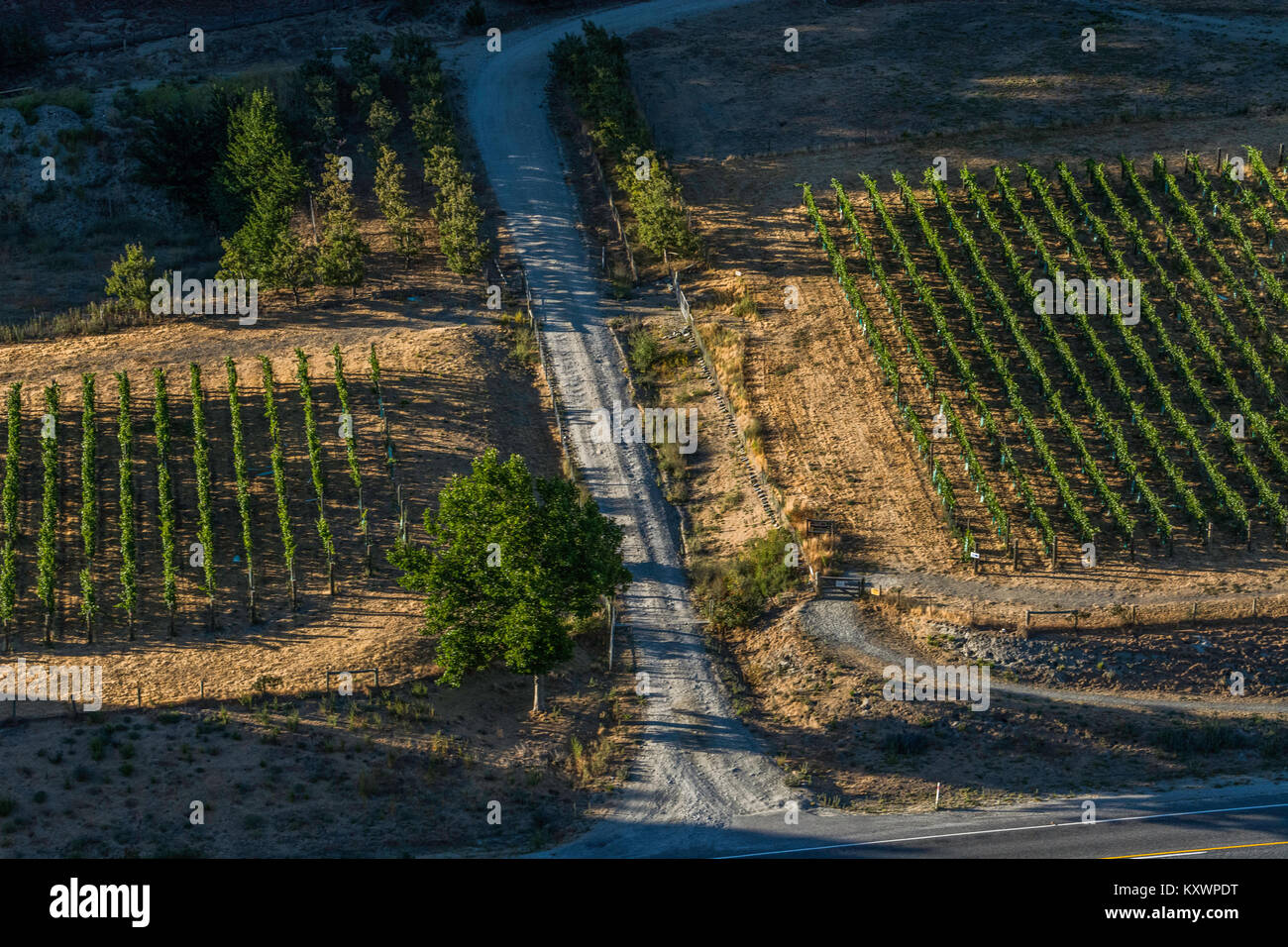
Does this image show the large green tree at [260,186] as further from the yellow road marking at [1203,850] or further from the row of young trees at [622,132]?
the yellow road marking at [1203,850]

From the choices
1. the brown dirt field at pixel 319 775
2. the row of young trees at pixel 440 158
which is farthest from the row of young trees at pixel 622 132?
the brown dirt field at pixel 319 775

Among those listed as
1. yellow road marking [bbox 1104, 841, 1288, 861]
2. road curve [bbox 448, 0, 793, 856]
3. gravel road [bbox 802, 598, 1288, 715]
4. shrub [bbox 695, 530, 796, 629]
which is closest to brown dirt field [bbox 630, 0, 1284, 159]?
road curve [bbox 448, 0, 793, 856]

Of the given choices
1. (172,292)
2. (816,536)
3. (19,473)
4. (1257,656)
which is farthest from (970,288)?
(19,473)

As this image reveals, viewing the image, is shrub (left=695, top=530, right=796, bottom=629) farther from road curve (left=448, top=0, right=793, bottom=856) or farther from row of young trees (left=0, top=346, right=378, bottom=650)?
row of young trees (left=0, top=346, right=378, bottom=650)

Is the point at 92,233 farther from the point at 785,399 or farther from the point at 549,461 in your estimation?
the point at 785,399

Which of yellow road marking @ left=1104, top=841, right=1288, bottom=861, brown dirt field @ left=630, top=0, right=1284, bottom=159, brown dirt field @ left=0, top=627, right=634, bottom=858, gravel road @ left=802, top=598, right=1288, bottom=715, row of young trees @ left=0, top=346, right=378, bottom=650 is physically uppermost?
brown dirt field @ left=630, top=0, right=1284, bottom=159

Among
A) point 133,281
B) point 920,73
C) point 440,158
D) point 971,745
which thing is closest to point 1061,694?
point 971,745
